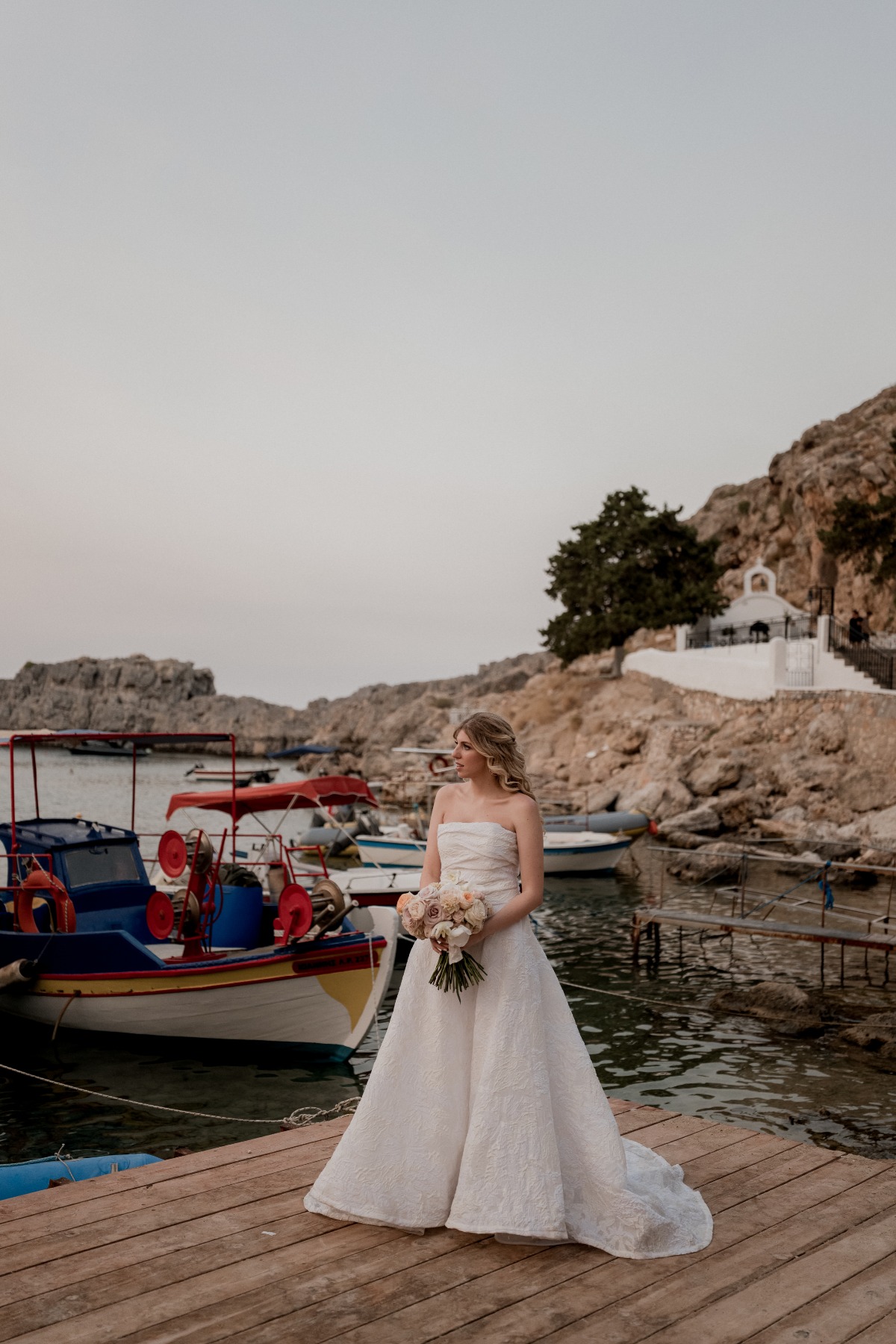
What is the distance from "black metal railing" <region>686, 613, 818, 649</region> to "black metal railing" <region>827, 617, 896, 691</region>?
2.34m

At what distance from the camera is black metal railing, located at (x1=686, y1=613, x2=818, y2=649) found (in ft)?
144

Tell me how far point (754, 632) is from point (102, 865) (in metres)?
37.7

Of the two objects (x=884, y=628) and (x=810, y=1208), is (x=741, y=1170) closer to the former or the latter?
(x=810, y=1208)

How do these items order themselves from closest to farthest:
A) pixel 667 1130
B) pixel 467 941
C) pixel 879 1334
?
1. pixel 879 1334
2. pixel 467 941
3. pixel 667 1130

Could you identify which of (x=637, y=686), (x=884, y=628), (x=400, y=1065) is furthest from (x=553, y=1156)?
(x=884, y=628)

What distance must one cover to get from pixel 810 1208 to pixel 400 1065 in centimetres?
211

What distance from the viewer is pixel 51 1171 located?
681 cm

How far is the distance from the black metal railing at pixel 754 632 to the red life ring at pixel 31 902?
100 feet

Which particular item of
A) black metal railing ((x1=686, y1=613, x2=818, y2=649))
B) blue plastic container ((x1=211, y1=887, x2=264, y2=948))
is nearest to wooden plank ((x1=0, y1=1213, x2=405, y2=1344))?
blue plastic container ((x1=211, y1=887, x2=264, y2=948))

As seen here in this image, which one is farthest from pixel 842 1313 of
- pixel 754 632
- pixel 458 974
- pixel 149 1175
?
→ pixel 754 632

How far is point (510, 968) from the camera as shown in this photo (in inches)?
195

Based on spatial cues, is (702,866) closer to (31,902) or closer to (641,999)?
(641,999)

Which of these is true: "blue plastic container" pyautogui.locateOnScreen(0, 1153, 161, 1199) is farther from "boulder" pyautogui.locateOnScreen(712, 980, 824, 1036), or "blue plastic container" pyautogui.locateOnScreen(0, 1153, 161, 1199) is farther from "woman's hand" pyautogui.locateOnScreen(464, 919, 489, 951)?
"boulder" pyautogui.locateOnScreen(712, 980, 824, 1036)

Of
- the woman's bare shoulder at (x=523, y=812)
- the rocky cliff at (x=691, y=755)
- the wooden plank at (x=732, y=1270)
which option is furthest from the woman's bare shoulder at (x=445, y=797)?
the rocky cliff at (x=691, y=755)
